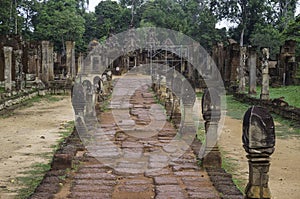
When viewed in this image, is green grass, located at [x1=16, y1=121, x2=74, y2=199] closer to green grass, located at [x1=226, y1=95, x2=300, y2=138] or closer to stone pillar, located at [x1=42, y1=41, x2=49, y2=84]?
green grass, located at [x1=226, y1=95, x2=300, y2=138]

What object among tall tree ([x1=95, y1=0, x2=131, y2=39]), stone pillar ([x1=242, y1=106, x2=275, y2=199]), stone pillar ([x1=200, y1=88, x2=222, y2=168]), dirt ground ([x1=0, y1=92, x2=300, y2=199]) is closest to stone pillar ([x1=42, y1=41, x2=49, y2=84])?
dirt ground ([x1=0, y1=92, x2=300, y2=199])

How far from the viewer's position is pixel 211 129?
7.32m

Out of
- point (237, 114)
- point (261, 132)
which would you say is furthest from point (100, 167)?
point (237, 114)

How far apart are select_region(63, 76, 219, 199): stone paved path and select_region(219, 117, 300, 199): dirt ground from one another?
88 cm

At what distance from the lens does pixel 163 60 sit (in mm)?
38156

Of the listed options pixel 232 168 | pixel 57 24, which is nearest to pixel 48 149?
pixel 232 168

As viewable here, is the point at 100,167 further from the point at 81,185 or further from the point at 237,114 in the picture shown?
the point at 237,114

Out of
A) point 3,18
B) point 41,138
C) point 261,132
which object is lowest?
point 41,138

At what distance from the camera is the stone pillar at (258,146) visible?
4594 mm

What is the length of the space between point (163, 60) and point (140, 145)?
29246 mm

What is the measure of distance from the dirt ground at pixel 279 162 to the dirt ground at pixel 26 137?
11.8 feet

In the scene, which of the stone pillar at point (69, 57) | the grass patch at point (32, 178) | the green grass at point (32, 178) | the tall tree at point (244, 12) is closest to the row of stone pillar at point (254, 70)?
the stone pillar at point (69, 57)

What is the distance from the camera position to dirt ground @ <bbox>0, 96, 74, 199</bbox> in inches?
287

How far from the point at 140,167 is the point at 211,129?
1.33m
